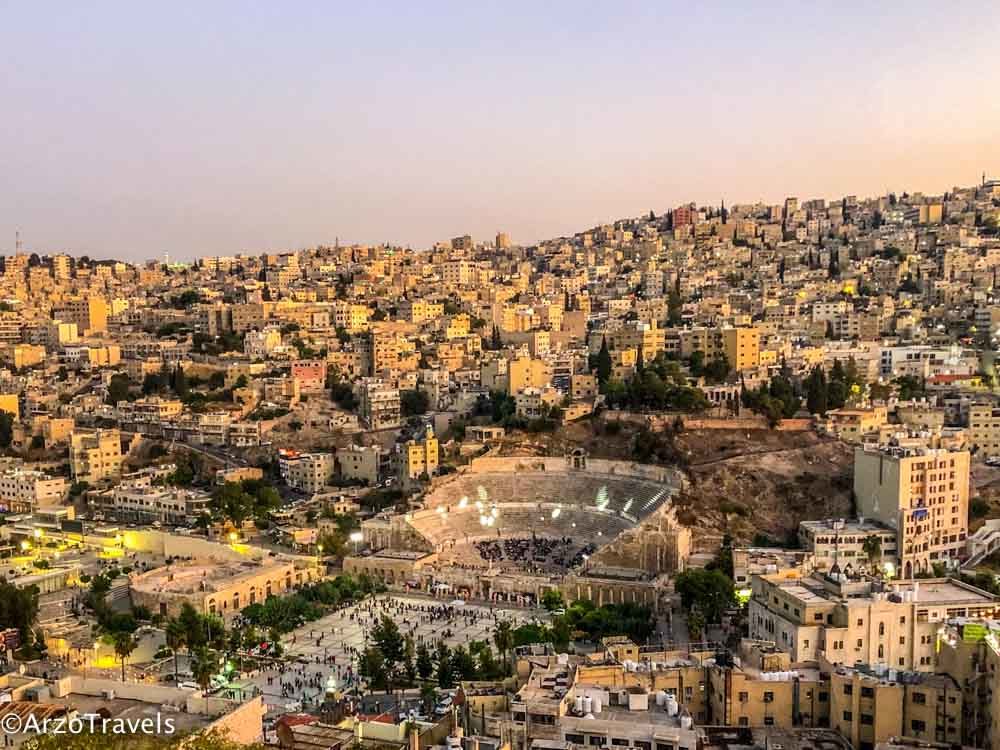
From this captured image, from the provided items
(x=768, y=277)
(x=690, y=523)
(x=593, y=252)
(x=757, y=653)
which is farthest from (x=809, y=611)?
(x=593, y=252)

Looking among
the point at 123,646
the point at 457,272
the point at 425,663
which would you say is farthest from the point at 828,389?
the point at 457,272

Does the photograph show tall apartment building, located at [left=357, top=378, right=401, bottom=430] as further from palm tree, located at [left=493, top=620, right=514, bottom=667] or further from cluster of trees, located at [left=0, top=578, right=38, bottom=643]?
palm tree, located at [left=493, top=620, right=514, bottom=667]

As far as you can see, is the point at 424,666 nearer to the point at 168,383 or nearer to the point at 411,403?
the point at 411,403

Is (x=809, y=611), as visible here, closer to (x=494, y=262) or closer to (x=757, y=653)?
(x=757, y=653)

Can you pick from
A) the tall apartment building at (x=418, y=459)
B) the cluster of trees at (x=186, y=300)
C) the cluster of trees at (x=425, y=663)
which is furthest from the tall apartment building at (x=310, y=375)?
the cluster of trees at (x=425, y=663)

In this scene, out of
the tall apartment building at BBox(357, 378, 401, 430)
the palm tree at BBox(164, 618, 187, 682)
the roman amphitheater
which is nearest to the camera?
the palm tree at BBox(164, 618, 187, 682)

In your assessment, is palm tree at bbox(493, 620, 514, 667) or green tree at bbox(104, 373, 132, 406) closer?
palm tree at bbox(493, 620, 514, 667)

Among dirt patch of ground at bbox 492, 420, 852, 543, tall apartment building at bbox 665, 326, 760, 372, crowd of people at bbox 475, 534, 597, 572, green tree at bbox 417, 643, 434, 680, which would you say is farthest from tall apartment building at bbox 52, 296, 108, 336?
green tree at bbox 417, 643, 434, 680
